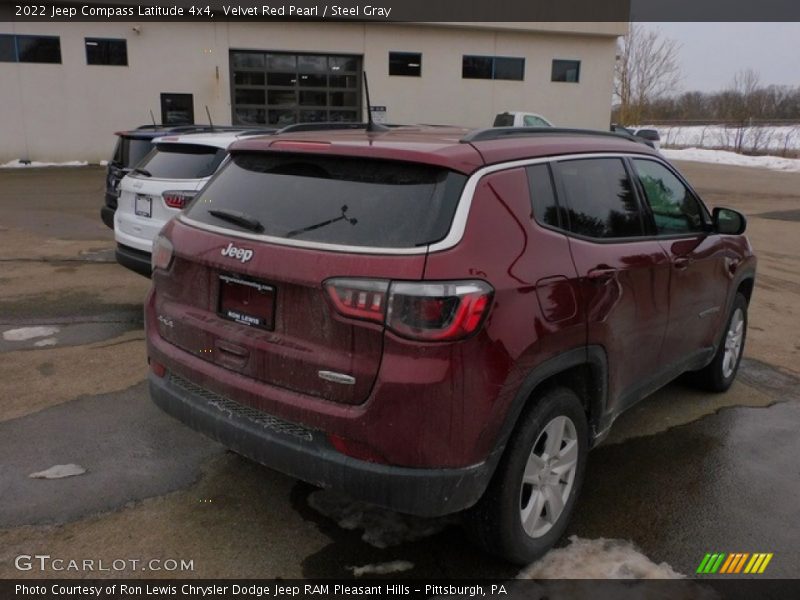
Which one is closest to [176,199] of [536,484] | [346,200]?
[346,200]

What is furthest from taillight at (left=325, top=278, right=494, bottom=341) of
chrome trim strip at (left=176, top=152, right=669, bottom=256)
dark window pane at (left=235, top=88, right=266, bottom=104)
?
dark window pane at (left=235, top=88, right=266, bottom=104)

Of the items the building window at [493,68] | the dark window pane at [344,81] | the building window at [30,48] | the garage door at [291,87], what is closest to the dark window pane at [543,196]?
the garage door at [291,87]

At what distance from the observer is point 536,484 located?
2.98 meters

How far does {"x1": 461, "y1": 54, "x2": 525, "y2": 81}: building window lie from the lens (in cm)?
2511

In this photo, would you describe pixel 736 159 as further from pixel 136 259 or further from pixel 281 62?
pixel 136 259

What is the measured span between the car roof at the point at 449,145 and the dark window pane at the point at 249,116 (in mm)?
21411

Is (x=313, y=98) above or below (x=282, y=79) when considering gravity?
below

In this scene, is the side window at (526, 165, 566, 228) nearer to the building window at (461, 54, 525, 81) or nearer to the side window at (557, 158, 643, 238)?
the side window at (557, 158, 643, 238)

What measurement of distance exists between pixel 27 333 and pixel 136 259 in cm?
109

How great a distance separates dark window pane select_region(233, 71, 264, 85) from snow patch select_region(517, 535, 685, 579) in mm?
22845

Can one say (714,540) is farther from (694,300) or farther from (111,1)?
(111,1)

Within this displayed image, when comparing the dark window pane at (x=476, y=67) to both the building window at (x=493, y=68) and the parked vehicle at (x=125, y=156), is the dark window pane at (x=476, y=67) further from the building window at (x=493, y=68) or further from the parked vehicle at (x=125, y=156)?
the parked vehicle at (x=125, y=156)

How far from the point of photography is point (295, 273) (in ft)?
8.73

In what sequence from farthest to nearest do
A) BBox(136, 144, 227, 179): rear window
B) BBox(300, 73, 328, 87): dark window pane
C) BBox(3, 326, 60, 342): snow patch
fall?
BBox(300, 73, 328, 87): dark window pane, BBox(136, 144, 227, 179): rear window, BBox(3, 326, 60, 342): snow patch
